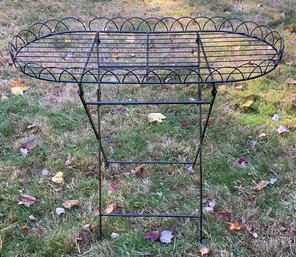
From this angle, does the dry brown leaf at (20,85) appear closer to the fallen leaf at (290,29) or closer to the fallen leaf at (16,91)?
the fallen leaf at (16,91)

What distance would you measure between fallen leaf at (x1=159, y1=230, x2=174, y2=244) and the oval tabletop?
71cm

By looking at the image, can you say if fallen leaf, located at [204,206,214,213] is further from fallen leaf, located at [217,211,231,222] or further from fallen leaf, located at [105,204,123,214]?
fallen leaf, located at [105,204,123,214]

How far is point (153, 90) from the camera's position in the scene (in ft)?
10.7

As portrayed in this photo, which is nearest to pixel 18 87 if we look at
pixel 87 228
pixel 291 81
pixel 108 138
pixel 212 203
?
pixel 108 138

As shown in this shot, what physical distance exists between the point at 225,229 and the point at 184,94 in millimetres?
1308

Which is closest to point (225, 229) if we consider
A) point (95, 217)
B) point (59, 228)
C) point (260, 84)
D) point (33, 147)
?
point (95, 217)

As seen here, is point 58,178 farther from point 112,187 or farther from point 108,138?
point 108,138

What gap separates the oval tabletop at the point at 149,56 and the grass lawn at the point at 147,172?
20cm

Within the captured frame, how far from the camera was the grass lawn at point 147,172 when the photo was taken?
2.05 metres

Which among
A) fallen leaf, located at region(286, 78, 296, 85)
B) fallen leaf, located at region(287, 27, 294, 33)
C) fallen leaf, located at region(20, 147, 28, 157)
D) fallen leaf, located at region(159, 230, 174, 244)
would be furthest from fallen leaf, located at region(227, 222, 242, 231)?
fallen leaf, located at region(287, 27, 294, 33)

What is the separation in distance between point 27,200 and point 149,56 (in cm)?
140

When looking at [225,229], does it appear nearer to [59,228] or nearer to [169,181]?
[169,181]

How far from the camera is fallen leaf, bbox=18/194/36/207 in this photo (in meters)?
2.25

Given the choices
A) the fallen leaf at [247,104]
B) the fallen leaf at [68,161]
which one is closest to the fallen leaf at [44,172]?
the fallen leaf at [68,161]
